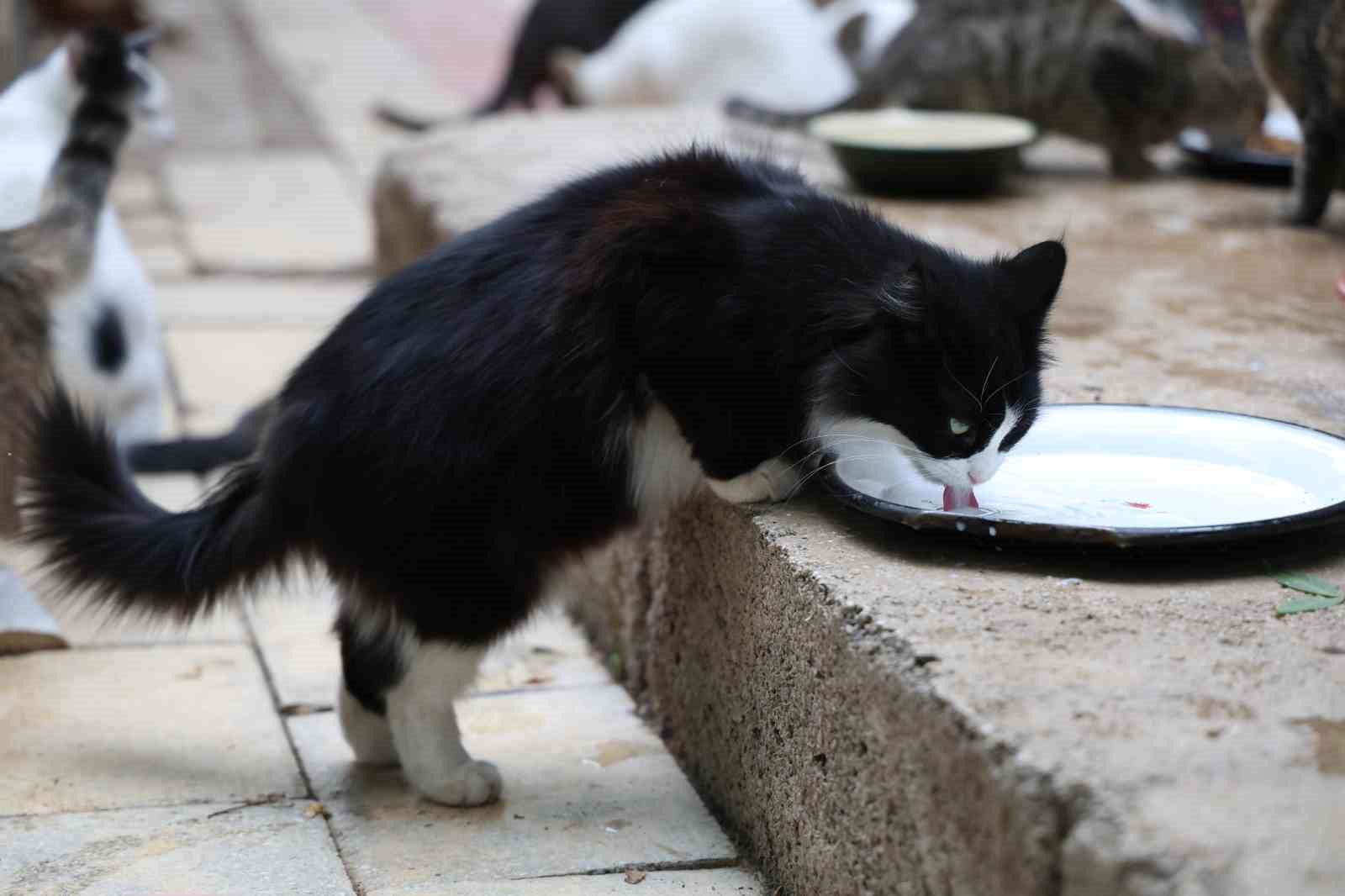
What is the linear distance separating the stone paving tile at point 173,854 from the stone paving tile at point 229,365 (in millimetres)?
2013

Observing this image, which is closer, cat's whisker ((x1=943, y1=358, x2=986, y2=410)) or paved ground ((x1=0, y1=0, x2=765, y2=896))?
cat's whisker ((x1=943, y1=358, x2=986, y2=410))

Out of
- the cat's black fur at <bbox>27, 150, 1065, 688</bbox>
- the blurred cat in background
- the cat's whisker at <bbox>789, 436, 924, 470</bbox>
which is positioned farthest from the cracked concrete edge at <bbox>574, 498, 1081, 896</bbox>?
the blurred cat in background

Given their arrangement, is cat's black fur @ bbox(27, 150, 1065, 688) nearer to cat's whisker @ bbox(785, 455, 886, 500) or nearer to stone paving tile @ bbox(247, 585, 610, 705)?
cat's whisker @ bbox(785, 455, 886, 500)

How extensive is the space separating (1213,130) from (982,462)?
3.20 metres

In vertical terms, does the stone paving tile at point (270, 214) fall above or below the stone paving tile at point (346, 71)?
below

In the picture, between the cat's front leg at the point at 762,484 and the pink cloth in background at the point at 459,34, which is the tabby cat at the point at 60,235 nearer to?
the cat's front leg at the point at 762,484

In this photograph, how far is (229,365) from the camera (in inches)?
183

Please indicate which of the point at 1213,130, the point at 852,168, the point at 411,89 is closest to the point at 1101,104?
the point at 1213,130

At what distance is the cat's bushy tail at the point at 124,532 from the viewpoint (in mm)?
2277

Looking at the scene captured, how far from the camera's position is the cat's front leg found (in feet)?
7.11

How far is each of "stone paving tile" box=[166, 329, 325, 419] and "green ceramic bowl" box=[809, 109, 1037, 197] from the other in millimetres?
1520

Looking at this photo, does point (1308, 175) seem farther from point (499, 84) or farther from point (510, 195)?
point (499, 84)

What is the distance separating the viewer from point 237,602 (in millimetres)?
2342

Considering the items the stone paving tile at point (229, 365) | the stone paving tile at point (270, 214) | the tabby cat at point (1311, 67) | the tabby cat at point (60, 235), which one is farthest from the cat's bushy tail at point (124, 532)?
the stone paving tile at point (270, 214)
